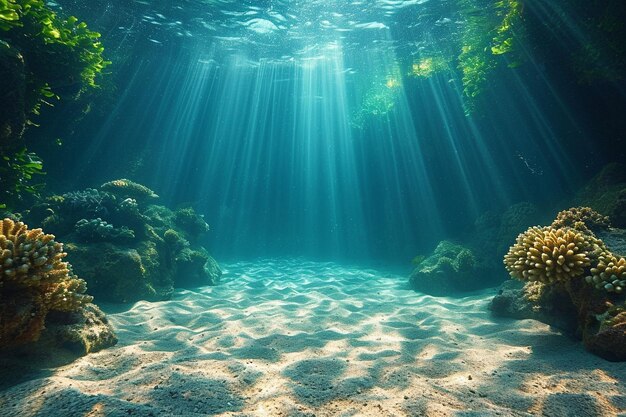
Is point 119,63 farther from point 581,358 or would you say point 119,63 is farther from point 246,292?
point 581,358

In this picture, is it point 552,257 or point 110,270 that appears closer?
point 552,257

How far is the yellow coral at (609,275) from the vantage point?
12.9 feet

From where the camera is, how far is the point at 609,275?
4051 millimetres

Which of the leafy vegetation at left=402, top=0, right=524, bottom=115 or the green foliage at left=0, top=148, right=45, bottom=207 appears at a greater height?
the leafy vegetation at left=402, top=0, right=524, bottom=115

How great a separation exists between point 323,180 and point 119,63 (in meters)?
19.9

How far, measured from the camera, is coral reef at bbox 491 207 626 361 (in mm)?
3730

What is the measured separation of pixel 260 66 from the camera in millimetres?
24719

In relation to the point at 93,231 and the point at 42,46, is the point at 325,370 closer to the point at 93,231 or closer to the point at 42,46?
the point at 93,231

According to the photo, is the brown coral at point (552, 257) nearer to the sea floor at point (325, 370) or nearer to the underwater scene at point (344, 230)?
the underwater scene at point (344, 230)

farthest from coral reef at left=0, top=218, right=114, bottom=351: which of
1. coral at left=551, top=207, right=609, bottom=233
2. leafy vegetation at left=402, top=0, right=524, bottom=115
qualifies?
leafy vegetation at left=402, top=0, right=524, bottom=115

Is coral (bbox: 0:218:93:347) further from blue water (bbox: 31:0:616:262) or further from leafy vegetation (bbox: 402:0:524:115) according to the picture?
leafy vegetation (bbox: 402:0:524:115)

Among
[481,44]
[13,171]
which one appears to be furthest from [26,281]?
[481,44]

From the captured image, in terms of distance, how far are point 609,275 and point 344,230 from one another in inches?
843

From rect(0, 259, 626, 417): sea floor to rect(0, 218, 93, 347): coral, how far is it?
1.59ft
